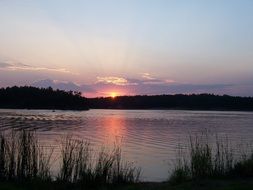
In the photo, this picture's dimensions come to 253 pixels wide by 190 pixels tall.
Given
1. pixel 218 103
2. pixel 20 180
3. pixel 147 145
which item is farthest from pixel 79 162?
pixel 218 103

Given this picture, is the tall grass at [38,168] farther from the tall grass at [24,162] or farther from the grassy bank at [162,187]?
the grassy bank at [162,187]

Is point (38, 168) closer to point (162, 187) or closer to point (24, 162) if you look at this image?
point (24, 162)

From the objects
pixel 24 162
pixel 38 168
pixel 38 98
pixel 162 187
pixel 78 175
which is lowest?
pixel 162 187

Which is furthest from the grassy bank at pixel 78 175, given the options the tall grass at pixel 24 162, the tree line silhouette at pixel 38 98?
the tree line silhouette at pixel 38 98

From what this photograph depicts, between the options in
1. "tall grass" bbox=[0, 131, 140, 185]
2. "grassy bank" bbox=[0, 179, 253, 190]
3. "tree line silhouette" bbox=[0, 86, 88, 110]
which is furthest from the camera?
"tree line silhouette" bbox=[0, 86, 88, 110]

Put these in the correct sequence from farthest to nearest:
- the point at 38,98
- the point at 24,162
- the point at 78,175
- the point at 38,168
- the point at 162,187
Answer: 1. the point at 38,98
2. the point at 38,168
3. the point at 78,175
4. the point at 24,162
5. the point at 162,187

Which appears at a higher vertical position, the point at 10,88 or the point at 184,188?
the point at 10,88

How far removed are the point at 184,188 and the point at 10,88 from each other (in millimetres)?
162713

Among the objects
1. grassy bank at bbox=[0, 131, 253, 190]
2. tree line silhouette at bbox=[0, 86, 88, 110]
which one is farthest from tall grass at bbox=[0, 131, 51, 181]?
tree line silhouette at bbox=[0, 86, 88, 110]

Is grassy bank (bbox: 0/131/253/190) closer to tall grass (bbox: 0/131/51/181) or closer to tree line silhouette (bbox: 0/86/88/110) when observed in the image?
tall grass (bbox: 0/131/51/181)

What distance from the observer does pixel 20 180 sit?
45.9 ft

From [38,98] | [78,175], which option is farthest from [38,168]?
[38,98]

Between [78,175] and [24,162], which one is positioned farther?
[78,175]

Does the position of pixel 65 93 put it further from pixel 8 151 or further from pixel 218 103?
pixel 8 151
